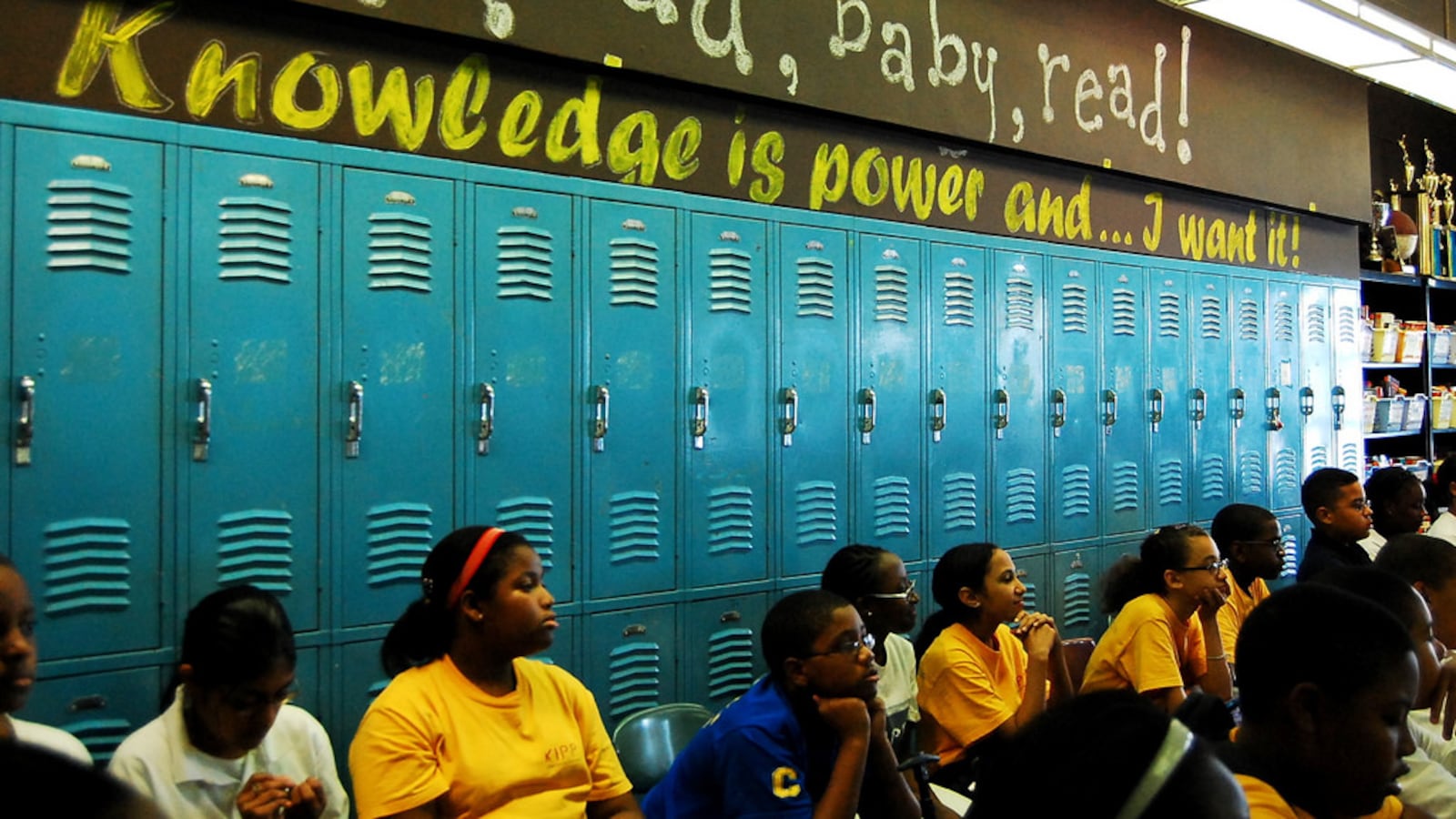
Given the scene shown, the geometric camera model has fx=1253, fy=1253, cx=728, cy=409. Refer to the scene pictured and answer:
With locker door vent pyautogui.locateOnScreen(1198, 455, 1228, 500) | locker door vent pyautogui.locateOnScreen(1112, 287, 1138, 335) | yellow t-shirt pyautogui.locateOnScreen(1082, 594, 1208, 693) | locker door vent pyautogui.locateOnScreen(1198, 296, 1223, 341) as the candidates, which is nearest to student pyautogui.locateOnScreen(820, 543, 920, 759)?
yellow t-shirt pyautogui.locateOnScreen(1082, 594, 1208, 693)

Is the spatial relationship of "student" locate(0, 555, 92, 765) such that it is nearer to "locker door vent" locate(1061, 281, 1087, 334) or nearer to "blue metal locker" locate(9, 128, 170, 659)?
"blue metal locker" locate(9, 128, 170, 659)

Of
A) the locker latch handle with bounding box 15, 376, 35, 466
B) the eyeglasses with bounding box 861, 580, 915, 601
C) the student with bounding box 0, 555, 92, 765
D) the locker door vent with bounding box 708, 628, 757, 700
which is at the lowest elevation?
the locker door vent with bounding box 708, 628, 757, 700

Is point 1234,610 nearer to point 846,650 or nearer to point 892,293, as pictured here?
point 892,293

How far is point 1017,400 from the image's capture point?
16.3ft

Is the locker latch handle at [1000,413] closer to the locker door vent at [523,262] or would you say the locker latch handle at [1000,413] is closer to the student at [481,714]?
the locker door vent at [523,262]

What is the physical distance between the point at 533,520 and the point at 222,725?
1.38 m

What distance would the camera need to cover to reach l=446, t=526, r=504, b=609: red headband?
2287 mm

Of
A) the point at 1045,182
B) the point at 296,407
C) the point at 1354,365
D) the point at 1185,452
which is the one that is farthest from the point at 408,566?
the point at 1354,365

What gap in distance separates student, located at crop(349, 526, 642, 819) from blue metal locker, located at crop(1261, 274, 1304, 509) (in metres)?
5.04

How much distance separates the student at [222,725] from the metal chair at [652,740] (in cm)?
64

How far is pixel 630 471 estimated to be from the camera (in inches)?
146

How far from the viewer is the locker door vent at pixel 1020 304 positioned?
4.93 meters

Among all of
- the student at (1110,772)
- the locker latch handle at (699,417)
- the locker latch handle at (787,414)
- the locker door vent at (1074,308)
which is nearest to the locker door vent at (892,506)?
the locker latch handle at (787,414)

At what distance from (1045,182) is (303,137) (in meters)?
3.26
